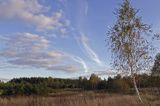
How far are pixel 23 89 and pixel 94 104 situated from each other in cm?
1833

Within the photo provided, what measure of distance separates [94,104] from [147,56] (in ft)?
11.1

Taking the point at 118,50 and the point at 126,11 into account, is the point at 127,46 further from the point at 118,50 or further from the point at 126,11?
the point at 126,11

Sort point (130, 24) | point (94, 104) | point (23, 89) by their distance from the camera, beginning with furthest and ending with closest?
1. point (23, 89)
2. point (130, 24)
3. point (94, 104)

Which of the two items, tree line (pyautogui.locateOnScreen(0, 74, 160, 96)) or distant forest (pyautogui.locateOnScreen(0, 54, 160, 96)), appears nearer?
distant forest (pyautogui.locateOnScreen(0, 54, 160, 96))

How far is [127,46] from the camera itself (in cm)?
1697

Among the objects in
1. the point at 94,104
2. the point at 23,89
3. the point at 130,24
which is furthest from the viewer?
the point at 23,89

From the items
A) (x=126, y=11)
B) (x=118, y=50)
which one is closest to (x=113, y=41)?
(x=118, y=50)

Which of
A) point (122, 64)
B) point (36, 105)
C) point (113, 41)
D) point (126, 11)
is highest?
point (126, 11)

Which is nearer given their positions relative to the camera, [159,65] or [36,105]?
[36,105]

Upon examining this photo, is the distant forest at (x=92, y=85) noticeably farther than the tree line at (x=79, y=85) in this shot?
No

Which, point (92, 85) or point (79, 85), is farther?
point (79, 85)

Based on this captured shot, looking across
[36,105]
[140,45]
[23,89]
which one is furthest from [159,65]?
[36,105]

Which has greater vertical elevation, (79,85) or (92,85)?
(79,85)

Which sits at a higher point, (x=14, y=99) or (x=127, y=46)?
(x=127, y=46)
